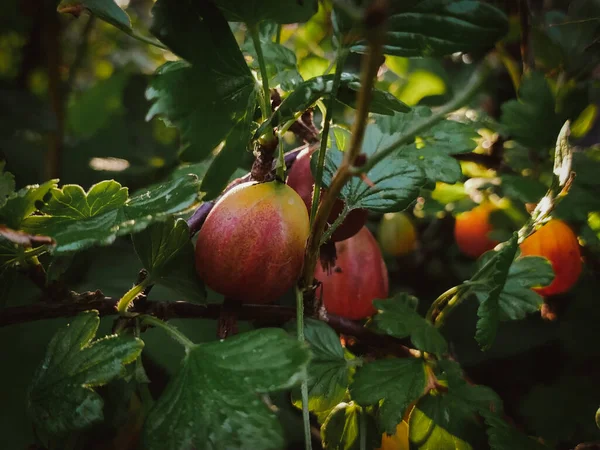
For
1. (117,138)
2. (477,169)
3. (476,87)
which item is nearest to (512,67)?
(477,169)

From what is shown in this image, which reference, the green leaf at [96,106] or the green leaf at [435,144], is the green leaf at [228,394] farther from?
the green leaf at [96,106]

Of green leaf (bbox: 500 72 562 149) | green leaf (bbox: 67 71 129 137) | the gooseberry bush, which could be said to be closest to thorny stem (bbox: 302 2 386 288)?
the gooseberry bush

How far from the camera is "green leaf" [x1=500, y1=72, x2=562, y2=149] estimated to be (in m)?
0.60

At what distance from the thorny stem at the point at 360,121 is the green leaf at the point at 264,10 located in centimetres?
11

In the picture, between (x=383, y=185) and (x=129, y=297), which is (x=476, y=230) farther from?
(x=129, y=297)

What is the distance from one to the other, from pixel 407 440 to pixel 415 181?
232 millimetres

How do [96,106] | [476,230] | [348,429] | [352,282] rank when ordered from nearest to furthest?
1. [348,429]
2. [352,282]
3. [476,230]
4. [96,106]

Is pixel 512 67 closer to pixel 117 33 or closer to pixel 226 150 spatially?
pixel 226 150

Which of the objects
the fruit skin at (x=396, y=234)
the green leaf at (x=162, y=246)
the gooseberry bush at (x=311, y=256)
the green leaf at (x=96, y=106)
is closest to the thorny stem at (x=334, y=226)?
the gooseberry bush at (x=311, y=256)

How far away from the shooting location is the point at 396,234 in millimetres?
767

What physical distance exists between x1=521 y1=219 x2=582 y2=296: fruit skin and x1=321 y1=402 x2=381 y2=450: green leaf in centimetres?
27

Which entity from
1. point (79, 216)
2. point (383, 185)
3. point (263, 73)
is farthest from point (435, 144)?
point (79, 216)

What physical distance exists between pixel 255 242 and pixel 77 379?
0.50 ft

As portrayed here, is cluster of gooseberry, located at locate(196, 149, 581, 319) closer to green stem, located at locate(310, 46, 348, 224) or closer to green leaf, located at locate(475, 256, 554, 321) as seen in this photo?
green stem, located at locate(310, 46, 348, 224)
